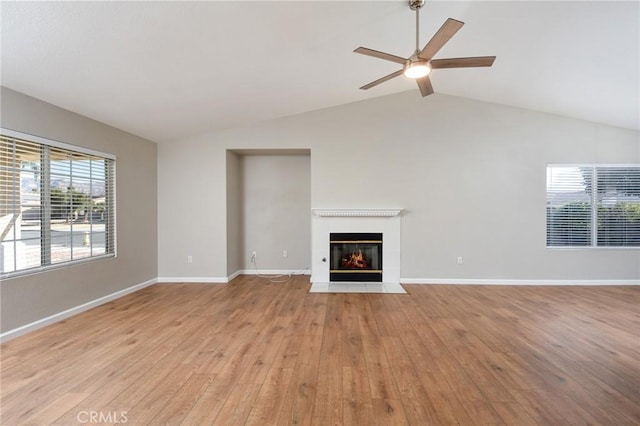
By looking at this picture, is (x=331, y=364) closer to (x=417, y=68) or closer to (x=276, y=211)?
(x=417, y=68)

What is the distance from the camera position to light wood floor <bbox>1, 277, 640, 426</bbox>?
65.3 inches

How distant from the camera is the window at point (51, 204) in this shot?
8.46ft

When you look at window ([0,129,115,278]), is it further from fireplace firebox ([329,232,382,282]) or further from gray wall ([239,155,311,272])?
fireplace firebox ([329,232,382,282])

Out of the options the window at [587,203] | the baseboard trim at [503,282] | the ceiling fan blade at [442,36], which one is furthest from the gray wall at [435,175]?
the ceiling fan blade at [442,36]

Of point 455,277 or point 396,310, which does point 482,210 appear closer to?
point 455,277

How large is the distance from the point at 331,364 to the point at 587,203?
517 cm

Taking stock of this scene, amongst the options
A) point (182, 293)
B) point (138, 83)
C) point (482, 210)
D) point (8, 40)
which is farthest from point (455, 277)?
point (8, 40)

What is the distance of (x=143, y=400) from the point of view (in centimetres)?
175

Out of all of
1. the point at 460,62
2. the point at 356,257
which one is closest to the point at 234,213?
the point at 356,257

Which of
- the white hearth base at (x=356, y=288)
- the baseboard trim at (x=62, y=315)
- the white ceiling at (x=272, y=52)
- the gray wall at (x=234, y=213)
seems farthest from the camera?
the gray wall at (x=234, y=213)

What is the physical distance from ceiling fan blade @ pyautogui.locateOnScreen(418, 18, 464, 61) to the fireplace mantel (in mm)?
2627

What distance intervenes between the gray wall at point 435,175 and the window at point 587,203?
7.2 inches
